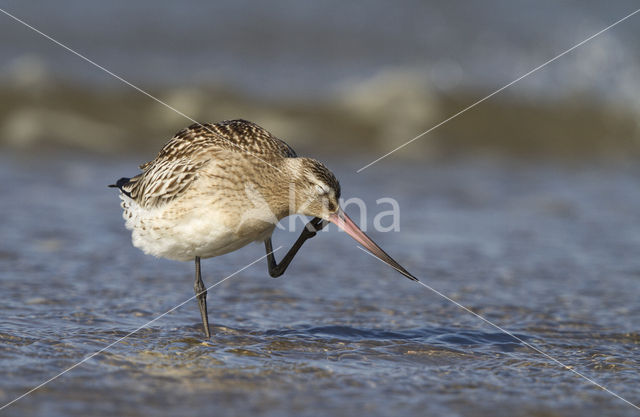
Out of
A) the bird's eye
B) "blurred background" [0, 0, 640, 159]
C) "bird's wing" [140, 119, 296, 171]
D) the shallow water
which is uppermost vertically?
"blurred background" [0, 0, 640, 159]

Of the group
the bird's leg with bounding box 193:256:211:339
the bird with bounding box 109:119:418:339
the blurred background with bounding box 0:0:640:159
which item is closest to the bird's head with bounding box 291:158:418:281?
the bird with bounding box 109:119:418:339

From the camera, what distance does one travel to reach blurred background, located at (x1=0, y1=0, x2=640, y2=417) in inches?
174

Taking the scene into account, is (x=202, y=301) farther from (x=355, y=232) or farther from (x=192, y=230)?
(x=355, y=232)

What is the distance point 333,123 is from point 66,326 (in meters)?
7.29

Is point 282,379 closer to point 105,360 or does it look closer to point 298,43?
point 105,360

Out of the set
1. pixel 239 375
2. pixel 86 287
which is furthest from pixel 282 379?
pixel 86 287

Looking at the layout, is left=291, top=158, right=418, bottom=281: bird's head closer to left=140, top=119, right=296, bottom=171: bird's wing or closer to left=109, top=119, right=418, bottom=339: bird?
left=109, top=119, right=418, bottom=339: bird

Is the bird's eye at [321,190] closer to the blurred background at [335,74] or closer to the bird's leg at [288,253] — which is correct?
the bird's leg at [288,253]

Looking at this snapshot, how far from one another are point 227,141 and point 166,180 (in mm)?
453

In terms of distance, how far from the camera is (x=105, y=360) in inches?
178

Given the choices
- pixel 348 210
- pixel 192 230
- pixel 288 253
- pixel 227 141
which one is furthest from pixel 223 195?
pixel 348 210

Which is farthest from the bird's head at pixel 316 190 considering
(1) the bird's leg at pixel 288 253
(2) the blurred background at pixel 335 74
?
(2) the blurred background at pixel 335 74

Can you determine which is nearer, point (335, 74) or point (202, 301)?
point (202, 301)

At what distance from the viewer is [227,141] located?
539 centimetres
